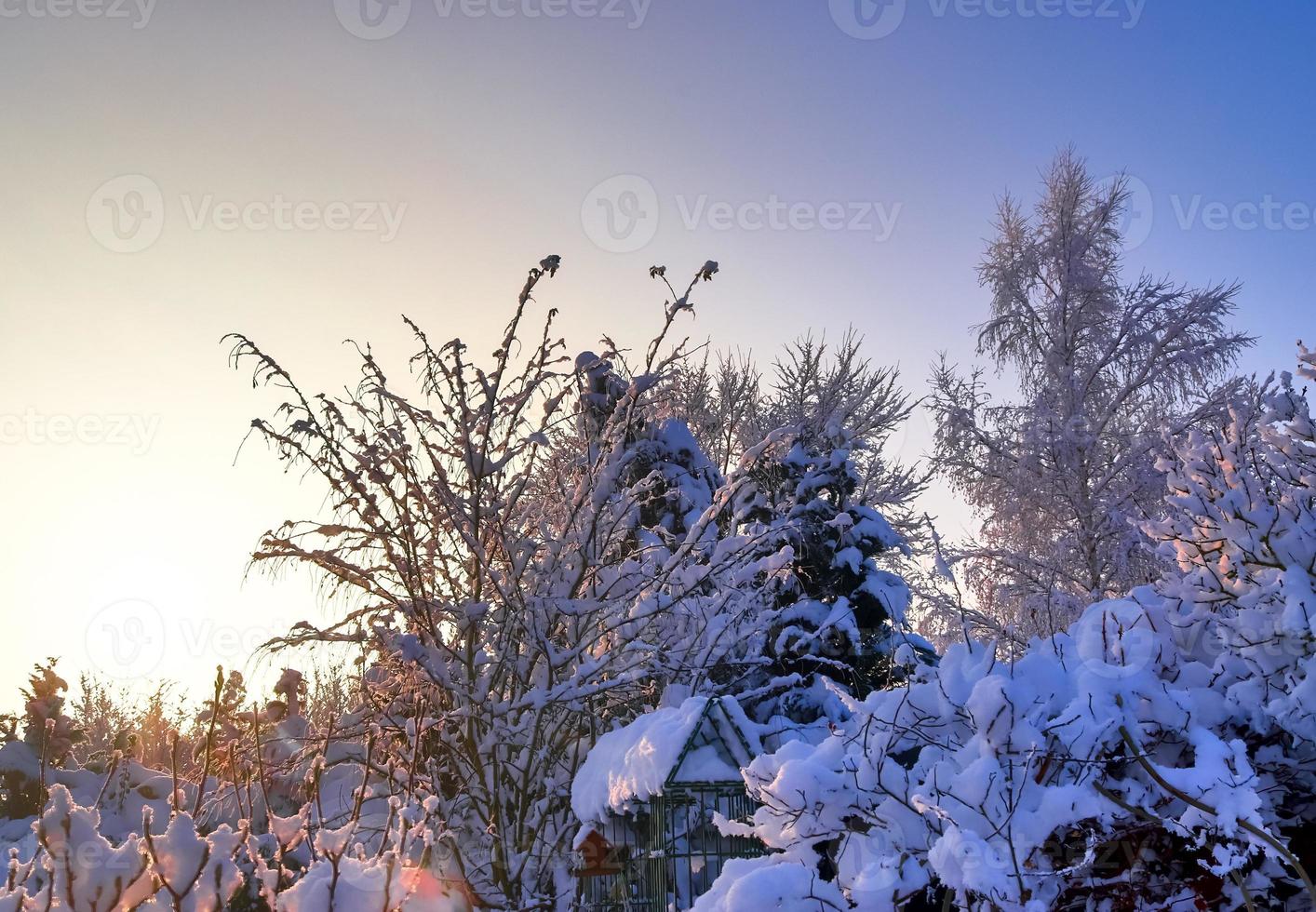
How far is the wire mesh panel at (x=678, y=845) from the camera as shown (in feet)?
13.1

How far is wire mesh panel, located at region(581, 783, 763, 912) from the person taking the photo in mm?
4000

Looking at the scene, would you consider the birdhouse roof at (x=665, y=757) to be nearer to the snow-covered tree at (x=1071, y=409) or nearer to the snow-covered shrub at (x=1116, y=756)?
the snow-covered shrub at (x=1116, y=756)

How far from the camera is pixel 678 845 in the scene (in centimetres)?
410

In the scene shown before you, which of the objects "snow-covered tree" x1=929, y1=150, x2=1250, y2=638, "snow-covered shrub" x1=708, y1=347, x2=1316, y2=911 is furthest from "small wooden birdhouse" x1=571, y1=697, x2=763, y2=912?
"snow-covered tree" x1=929, y1=150, x2=1250, y2=638

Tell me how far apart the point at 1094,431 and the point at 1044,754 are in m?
13.0

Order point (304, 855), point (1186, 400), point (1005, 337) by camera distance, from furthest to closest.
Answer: point (1005, 337)
point (1186, 400)
point (304, 855)

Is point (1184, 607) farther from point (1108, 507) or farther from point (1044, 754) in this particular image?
point (1108, 507)

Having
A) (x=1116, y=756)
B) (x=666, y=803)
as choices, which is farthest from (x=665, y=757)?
(x=1116, y=756)

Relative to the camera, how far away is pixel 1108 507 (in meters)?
13.8

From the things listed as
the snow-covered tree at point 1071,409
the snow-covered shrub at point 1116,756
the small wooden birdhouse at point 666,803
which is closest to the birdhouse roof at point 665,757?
the small wooden birdhouse at point 666,803

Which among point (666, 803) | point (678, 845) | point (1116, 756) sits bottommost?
point (678, 845)

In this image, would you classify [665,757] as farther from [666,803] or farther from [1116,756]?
[1116,756]

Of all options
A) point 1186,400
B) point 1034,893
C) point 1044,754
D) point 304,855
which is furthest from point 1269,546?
point 1186,400

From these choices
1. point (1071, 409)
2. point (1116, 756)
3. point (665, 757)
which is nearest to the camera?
point (1116, 756)
